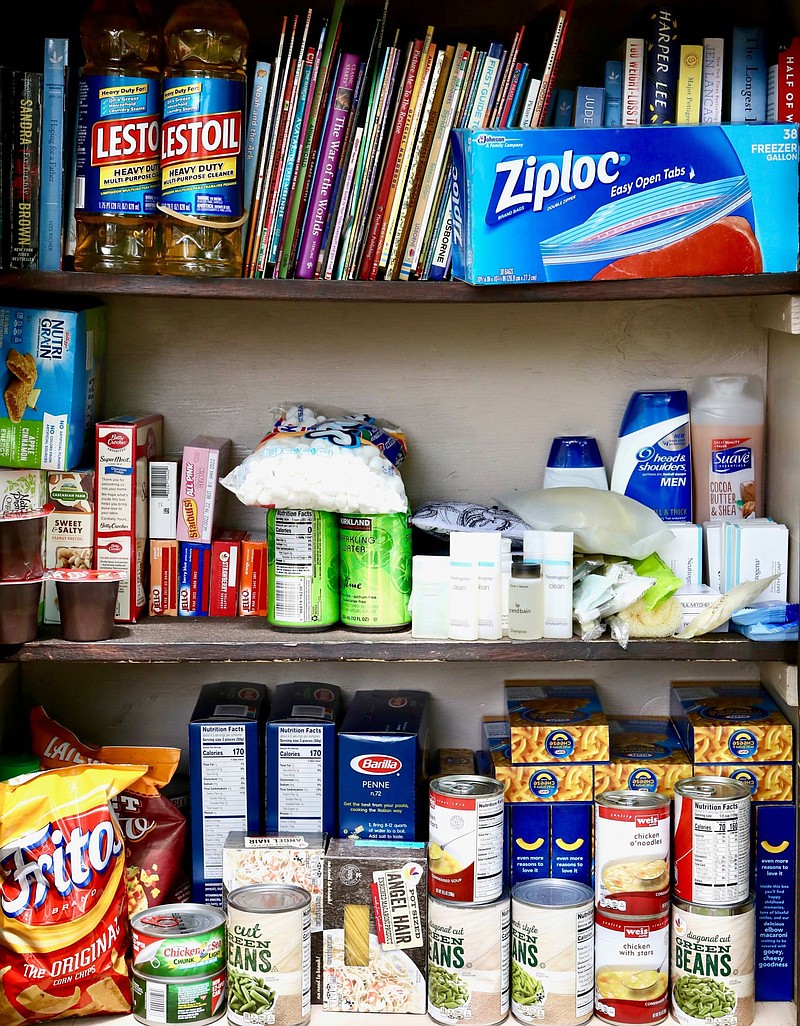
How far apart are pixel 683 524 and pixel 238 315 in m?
0.81

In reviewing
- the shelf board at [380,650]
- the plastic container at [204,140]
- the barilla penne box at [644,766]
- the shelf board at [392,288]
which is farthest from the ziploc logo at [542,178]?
the barilla penne box at [644,766]

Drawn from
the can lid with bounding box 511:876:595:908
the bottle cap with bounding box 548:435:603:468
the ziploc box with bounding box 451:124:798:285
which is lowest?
the can lid with bounding box 511:876:595:908

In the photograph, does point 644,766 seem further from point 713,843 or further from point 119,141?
point 119,141

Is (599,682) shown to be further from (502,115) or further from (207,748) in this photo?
(502,115)

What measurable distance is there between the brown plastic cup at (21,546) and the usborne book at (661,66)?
3.48 feet

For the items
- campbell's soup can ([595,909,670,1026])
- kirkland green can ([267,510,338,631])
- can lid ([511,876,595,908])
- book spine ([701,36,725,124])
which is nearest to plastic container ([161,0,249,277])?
kirkland green can ([267,510,338,631])

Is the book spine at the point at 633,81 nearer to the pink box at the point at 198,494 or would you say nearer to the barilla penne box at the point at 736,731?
the pink box at the point at 198,494

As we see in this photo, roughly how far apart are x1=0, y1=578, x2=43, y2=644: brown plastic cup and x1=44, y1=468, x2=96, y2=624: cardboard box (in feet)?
0.29

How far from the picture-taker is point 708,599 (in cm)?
178

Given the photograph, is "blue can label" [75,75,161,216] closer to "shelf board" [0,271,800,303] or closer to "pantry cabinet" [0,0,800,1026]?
"shelf board" [0,271,800,303]

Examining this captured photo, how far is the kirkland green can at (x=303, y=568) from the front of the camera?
1.74 meters

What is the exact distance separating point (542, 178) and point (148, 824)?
3.79 feet

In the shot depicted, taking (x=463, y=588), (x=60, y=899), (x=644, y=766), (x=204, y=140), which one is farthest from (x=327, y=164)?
(x=60, y=899)

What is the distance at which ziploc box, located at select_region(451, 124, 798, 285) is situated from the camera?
1.64 meters
